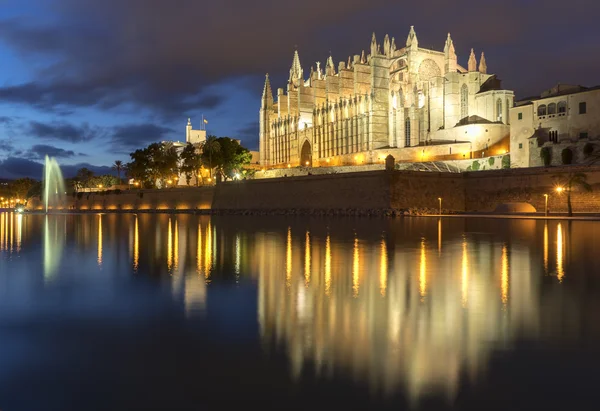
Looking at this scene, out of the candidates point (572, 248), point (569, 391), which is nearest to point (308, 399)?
point (569, 391)

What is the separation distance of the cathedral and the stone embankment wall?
12.0 m

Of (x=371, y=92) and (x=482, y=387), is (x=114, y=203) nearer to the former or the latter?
(x=371, y=92)

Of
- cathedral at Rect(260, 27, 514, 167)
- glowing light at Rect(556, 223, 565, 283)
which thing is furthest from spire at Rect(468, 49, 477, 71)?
glowing light at Rect(556, 223, 565, 283)

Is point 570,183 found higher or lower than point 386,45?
lower

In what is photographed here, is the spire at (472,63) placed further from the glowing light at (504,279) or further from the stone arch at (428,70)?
the glowing light at (504,279)

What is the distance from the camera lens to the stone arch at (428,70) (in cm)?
6312

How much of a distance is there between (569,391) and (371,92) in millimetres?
59891

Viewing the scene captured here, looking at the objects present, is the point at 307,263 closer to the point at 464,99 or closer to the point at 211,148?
the point at 464,99

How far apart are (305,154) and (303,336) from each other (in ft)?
232

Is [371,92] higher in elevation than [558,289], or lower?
higher

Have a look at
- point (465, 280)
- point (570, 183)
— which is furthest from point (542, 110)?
point (465, 280)

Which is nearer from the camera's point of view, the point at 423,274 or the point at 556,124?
the point at 423,274

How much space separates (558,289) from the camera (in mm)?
7723

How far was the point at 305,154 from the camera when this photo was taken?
7531 centimetres
